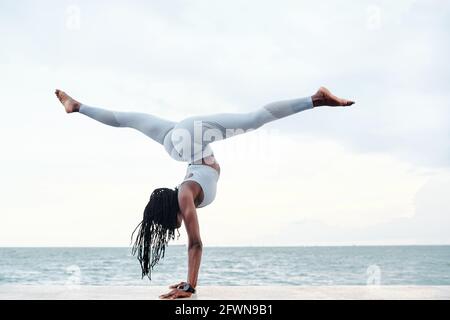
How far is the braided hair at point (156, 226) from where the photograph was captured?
155 inches

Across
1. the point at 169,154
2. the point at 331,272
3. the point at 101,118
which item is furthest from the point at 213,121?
the point at 331,272

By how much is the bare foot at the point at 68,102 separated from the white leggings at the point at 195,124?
0.55 ft

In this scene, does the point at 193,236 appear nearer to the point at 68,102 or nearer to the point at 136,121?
the point at 136,121

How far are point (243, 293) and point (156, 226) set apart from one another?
2.66 ft

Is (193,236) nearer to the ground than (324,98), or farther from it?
nearer to the ground

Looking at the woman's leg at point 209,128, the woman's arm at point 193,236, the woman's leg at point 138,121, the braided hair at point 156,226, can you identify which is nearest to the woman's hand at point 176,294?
the woman's arm at point 193,236

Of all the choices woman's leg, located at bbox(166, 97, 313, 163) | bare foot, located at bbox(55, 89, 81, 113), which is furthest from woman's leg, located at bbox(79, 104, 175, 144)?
bare foot, located at bbox(55, 89, 81, 113)

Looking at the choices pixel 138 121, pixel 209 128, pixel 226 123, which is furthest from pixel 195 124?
pixel 138 121

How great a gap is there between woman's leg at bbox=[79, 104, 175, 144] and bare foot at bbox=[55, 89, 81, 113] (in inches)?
9.3

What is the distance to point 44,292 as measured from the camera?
3809 millimetres

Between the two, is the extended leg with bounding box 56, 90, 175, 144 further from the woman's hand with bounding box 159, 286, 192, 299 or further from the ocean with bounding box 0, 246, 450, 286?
the ocean with bounding box 0, 246, 450, 286

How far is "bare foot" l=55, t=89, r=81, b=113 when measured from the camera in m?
4.39

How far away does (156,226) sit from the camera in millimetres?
3986
